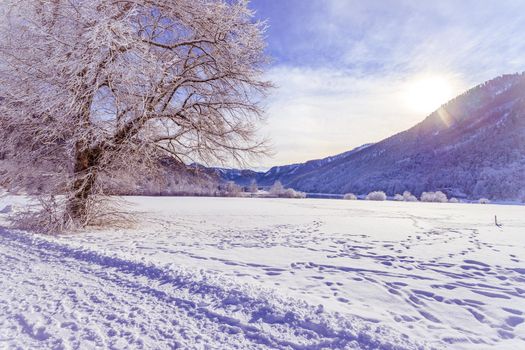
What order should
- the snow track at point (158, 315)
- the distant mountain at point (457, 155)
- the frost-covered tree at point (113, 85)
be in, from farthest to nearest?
1. the distant mountain at point (457, 155)
2. the frost-covered tree at point (113, 85)
3. the snow track at point (158, 315)

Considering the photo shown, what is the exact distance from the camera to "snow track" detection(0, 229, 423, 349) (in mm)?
2617

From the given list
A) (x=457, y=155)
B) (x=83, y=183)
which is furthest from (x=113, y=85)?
(x=457, y=155)

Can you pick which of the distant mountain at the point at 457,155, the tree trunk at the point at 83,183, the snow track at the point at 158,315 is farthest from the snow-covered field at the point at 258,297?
the distant mountain at the point at 457,155

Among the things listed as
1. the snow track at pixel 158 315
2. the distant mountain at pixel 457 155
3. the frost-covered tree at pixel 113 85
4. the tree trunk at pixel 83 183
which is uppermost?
the distant mountain at pixel 457 155

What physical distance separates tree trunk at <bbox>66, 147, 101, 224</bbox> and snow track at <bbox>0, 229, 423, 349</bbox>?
5008mm

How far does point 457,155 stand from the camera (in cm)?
9394

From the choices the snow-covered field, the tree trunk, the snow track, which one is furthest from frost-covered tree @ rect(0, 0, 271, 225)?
the snow track

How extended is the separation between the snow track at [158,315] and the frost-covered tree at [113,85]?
484cm

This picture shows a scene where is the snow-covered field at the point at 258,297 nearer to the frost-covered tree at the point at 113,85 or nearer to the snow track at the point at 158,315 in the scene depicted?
the snow track at the point at 158,315

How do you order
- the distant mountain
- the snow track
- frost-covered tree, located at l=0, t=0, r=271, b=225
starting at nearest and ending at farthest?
the snow track < frost-covered tree, located at l=0, t=0, r=271, b=225 < the distant mountain

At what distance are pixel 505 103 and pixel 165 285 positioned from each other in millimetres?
145450

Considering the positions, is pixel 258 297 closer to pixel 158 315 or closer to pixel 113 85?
pixel 158 315

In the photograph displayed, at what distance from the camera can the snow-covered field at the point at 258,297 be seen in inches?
107

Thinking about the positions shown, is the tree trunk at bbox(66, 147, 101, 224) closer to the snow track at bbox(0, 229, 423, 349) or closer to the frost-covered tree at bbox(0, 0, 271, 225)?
the frost-covered tree at bbox(0, 0, 271, 225)
